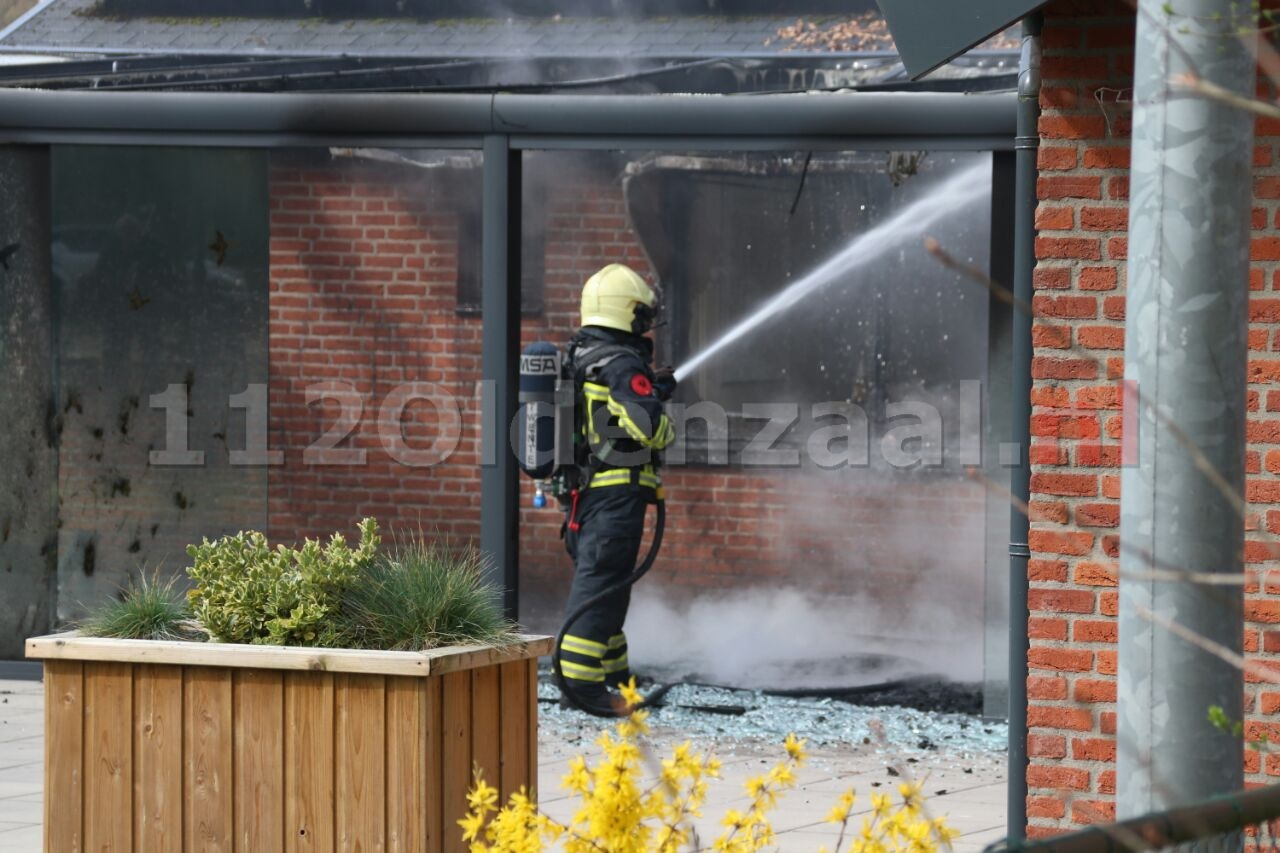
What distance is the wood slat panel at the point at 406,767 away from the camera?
3709 mm

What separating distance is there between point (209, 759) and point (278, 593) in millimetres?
373

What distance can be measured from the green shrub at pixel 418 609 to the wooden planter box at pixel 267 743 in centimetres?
9

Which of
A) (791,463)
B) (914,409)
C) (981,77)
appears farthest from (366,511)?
(981,77)

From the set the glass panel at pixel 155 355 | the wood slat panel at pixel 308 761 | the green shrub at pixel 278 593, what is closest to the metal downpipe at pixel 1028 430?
the green shrub at pixel 278 593

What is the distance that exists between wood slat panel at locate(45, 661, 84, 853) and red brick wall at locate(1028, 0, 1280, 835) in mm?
2221

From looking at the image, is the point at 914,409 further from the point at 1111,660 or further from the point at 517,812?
the point at 517,812

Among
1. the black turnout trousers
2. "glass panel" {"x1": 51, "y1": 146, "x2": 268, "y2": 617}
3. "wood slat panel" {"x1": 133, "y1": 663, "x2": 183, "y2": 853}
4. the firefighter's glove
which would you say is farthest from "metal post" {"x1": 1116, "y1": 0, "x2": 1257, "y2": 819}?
"glass panel" {"x1": 51, "y1": 146, "x2": 268, "y2": 617}

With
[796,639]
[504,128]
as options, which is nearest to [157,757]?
[504,128]

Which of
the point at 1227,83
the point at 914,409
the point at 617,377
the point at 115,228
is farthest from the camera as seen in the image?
the point at 914,409

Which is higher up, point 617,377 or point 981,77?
point 981,77

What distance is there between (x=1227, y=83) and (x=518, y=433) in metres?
5.07

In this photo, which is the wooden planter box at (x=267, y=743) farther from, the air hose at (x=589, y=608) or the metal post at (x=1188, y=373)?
the air hose at (x=589, y=608)

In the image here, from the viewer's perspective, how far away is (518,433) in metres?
7.35

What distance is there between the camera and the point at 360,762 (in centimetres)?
376
